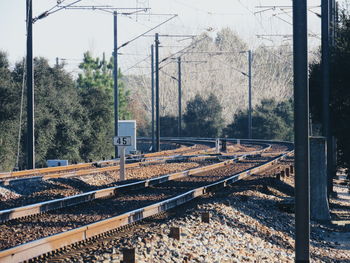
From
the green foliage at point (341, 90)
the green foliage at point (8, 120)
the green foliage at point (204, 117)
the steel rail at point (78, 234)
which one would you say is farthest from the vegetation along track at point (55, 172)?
the green foliage at point (204, 117)

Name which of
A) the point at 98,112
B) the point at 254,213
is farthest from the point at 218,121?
the point at 254,213

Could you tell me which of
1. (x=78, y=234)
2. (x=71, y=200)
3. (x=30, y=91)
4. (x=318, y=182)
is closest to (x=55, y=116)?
(x=30, y=91)

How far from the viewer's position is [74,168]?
108 ft

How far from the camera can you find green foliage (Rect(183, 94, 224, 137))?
274ft

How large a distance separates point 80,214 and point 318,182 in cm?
825

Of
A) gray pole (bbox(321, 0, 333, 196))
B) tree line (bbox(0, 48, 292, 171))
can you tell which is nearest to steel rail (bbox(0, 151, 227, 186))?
tree line (bbox(0, 48, 292, 171))

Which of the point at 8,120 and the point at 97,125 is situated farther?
the point at 97,125

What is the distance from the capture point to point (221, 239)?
1391cm

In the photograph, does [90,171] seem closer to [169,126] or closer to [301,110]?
[301,110]

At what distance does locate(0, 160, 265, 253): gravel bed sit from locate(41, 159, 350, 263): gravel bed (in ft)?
4.19

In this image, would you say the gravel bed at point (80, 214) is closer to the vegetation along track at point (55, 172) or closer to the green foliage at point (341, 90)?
the vegetation along track at point (55, 172)

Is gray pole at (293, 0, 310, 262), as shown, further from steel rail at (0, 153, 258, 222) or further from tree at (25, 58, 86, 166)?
tree at (25, 58, 86, 166)

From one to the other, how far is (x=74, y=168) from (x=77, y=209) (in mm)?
14954

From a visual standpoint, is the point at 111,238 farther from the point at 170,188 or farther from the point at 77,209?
the point at 170,188
